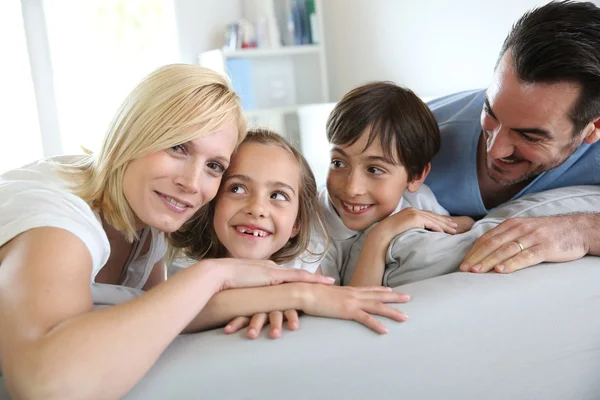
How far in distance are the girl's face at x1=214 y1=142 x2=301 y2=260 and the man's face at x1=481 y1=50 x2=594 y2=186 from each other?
0.56 metres

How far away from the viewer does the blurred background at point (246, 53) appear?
3176 mm

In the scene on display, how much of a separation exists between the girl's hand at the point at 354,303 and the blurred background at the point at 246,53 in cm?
201

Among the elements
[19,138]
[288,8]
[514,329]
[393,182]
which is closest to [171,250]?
[393,182]

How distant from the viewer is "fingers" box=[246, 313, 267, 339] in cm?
98

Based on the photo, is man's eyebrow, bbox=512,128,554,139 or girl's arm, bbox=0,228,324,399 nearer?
girl's arm, bbox=0,228,324,399

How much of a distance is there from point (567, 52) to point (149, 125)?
3.19 feet

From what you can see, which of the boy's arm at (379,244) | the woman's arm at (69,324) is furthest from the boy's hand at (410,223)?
the woman's arm at (69,324)

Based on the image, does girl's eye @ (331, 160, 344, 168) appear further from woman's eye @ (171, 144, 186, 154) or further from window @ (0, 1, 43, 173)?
window @ (0, 1, 43, 173)

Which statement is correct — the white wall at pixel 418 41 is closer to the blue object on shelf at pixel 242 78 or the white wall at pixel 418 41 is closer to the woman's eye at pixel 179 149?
the blue object on shelf at pixel 242 78

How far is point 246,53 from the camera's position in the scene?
3803 millimetres

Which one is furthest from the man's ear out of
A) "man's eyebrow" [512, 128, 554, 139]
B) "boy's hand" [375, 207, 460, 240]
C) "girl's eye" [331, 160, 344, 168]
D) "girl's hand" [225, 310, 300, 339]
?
"girl's hand" [225, 310, 300, 339]

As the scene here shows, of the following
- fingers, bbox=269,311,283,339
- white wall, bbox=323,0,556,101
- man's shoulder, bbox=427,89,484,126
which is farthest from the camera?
white wall, bbox=323,0,556,101

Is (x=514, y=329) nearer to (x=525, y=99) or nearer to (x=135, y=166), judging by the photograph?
(x=525, y=99)

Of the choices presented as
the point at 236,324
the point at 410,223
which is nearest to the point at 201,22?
the point at 410,223
